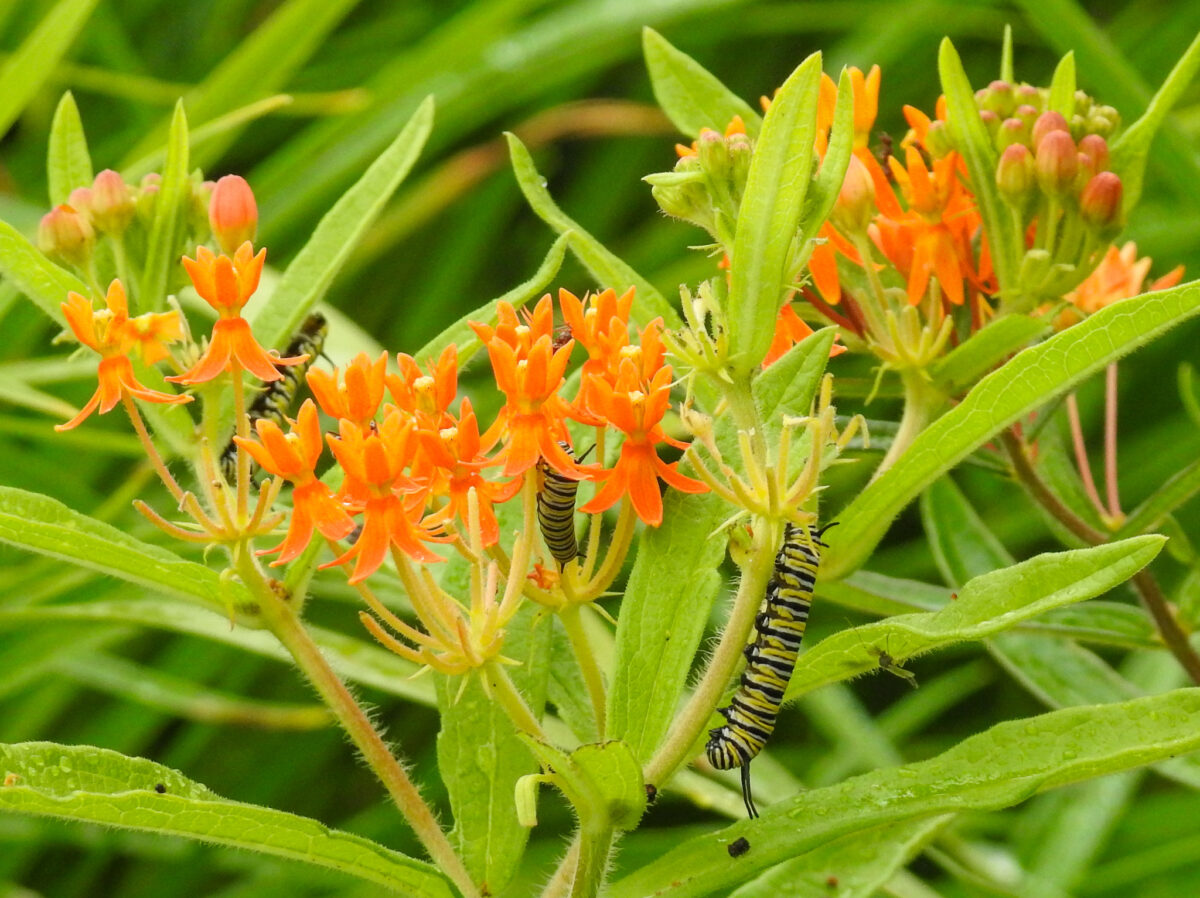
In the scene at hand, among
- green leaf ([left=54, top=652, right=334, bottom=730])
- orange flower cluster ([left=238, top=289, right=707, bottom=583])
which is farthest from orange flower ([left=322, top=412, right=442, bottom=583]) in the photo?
green leaf ([left=54, top=652, right=334, bottom=730])

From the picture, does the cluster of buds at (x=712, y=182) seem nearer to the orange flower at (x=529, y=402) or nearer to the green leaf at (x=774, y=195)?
the green leaf at (x=774, y=195)

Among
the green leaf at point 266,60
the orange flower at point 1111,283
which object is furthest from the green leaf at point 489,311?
the green leaf at point 266,60

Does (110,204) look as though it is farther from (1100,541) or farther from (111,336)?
(1100,541)

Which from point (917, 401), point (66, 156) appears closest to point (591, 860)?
point (917, 401)

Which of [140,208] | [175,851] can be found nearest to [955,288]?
Answer: [140,208]

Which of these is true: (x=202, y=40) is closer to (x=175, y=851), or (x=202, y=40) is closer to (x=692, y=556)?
(x=175, y=851)

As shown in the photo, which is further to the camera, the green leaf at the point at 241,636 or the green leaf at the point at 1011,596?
the green leaf at the point at 241,636
